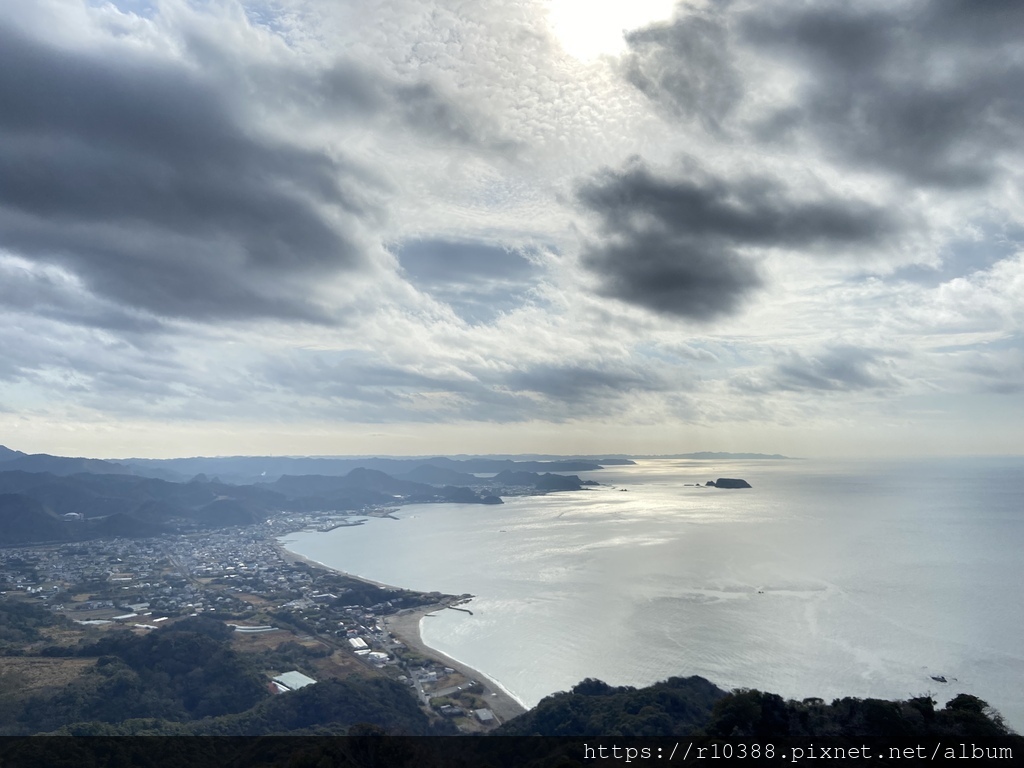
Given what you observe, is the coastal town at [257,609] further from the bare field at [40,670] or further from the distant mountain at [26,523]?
the distant mountain at [26,523]

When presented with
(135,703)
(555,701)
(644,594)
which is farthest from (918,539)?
(135,703)

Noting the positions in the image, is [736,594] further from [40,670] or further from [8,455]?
[8,455]

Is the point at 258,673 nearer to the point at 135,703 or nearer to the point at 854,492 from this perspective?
the point at 135,703

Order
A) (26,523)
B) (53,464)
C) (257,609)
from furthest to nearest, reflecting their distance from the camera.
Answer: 1. (53,464)
2. (26,523)
3. (257,609)

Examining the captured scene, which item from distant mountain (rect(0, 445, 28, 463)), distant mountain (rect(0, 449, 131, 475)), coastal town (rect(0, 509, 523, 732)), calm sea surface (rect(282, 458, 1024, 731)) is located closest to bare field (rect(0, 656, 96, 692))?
coastal town (rect(0, 509, 523, 732))

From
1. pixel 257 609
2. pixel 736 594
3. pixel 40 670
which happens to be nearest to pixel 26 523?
pixel 257 609
